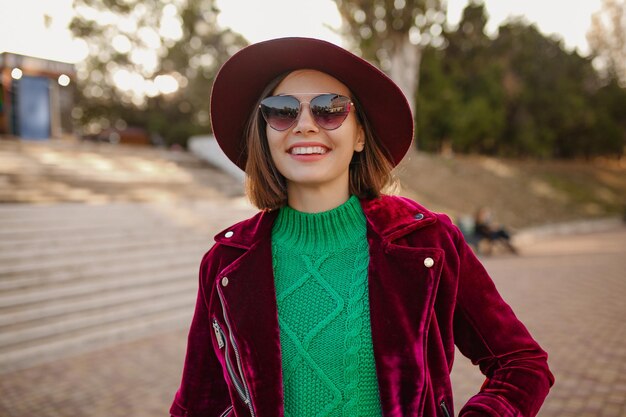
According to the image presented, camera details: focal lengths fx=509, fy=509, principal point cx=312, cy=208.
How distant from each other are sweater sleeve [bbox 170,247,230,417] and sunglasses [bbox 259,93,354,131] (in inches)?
21.1

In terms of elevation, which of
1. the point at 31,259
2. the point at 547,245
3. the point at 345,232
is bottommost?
the point at 547,245

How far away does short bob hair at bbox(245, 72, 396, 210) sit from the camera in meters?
1.70

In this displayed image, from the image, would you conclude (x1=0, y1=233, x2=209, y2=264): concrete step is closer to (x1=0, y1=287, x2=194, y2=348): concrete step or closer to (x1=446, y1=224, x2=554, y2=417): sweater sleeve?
(x1=0, y1=287, x2=194, y2=348): concrete step

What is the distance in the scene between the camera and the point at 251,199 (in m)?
1.78

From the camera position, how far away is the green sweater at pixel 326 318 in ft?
4.62

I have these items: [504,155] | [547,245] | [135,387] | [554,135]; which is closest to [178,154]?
[547,245]

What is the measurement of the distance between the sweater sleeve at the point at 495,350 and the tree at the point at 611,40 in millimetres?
40312

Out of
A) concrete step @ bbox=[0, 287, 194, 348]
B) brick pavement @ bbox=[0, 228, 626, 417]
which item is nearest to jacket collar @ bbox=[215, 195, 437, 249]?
brick pavement @ bbox=[0, 228, 626, 417]

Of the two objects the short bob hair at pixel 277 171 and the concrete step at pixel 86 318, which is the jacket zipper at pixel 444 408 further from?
the concrete step at pixel 86 318


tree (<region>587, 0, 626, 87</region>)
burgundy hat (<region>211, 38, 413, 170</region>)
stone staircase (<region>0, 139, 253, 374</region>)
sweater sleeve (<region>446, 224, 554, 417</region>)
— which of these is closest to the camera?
sweater sleeve (<region>446, 224, 554, 417</region>)

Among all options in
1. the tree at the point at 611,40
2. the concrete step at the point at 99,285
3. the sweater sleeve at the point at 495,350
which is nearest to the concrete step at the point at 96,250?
the concrete step at the point at 99,285

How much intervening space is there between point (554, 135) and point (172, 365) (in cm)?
2825

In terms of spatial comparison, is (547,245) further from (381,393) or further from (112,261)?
(381,393)

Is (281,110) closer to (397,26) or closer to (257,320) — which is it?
(257,320)
